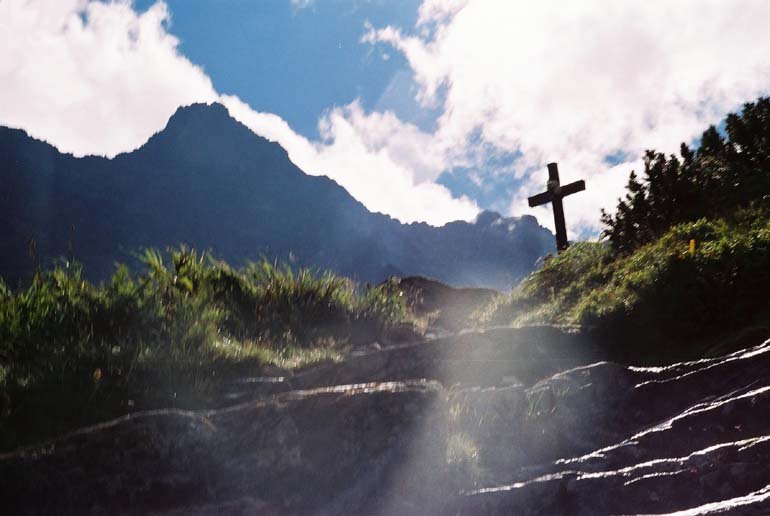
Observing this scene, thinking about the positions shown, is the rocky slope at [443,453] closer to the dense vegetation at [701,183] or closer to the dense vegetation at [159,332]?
the dense vegetation at [159,332]

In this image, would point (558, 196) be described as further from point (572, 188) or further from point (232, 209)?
point (232, 209)

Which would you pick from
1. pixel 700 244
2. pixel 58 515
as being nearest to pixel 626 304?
pixel 700 244

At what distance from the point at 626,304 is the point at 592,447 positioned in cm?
369

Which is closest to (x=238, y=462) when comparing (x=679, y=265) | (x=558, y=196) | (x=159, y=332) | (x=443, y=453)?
(x=443, y=453)

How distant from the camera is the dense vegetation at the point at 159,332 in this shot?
5.06m

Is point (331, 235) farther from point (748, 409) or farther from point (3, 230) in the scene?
point (748, 409)

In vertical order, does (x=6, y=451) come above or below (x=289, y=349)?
below

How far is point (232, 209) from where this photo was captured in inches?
6462

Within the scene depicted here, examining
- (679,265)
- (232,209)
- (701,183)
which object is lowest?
(679,265)

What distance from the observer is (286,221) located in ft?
562

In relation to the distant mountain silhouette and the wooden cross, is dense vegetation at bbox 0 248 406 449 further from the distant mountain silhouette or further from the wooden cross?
the distant mountain silhouette

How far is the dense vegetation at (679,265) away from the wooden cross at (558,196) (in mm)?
2760

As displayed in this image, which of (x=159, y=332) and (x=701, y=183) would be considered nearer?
(x=159, y=332)

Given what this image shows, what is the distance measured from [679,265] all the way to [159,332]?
246 inches
